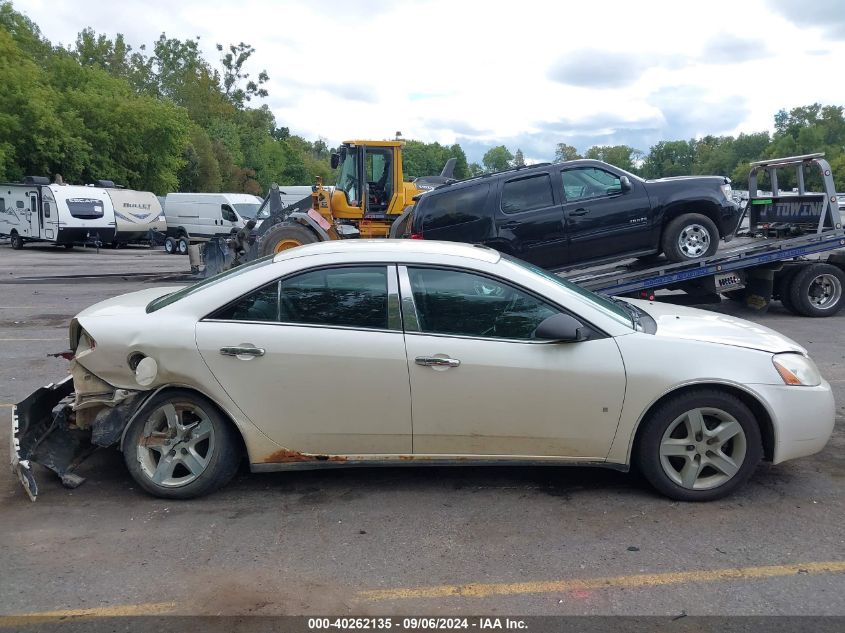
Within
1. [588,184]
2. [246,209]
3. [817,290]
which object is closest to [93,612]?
[588,184]

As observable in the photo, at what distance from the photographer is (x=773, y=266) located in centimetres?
1090

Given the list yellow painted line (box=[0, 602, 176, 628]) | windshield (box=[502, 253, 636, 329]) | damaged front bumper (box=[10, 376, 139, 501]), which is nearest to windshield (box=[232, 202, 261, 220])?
damaged front bumper (box=[10, 376, 139, 501])

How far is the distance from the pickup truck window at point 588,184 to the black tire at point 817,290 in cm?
325

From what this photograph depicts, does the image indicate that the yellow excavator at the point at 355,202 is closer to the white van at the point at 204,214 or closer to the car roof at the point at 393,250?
the car roof at the point at 393,250

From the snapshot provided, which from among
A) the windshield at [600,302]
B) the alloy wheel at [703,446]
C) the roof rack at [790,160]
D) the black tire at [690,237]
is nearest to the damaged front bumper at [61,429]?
the windshield at [600,302]

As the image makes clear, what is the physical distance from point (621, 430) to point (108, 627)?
277 centimetres

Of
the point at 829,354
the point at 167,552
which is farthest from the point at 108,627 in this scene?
the point at 829,354

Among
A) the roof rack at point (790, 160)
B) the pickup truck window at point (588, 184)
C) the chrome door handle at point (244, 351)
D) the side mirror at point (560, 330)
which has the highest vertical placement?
the roof rack at point (790, 160)

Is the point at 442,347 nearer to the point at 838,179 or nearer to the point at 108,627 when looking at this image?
the point at 108,627

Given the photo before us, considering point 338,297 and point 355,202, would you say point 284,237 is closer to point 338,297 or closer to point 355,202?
point 355,202

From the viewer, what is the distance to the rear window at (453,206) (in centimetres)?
1023

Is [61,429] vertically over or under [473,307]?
under

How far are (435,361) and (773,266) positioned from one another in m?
8.62

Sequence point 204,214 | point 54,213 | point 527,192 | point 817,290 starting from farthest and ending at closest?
1. point 204,214
2. point 54,213
3. point 817,290
4. point 527,192
